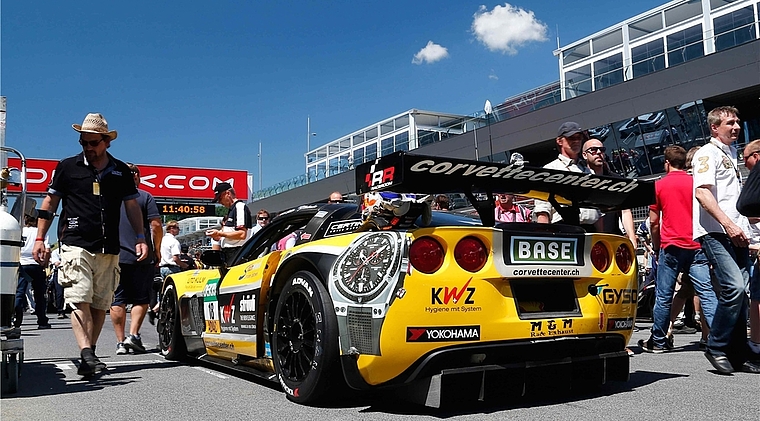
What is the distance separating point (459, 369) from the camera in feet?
9.93

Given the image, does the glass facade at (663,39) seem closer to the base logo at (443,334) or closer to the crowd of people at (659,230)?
the crowd of people at (659,230)

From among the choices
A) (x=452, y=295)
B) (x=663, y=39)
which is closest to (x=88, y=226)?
(x=452, y=295)

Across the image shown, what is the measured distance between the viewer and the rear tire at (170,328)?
5.52 metres

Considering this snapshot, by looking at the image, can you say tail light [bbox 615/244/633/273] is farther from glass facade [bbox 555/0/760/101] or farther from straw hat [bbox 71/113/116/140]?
glass facade [bbox 555/0/760/101]

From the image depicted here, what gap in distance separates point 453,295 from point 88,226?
2986 mm

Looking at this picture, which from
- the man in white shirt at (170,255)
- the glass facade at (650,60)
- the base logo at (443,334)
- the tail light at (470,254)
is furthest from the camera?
the glass facade at (650,60)

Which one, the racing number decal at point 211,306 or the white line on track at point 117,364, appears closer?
the racing number decal at point 211,306

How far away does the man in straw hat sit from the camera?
4723mm

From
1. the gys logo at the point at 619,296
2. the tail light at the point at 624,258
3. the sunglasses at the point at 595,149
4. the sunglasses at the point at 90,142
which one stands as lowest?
the gys logo at the point at 619,296

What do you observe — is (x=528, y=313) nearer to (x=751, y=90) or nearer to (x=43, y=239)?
(x=43, y=239)

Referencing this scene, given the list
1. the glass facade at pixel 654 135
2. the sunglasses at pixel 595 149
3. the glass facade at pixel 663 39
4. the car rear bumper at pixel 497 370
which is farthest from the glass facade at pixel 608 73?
the car rear bumper at pixel 497 370

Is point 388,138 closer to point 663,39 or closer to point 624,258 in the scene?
point 663,39

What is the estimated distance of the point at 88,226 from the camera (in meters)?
4.80

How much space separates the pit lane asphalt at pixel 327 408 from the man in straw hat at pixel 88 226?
500 millimetres
